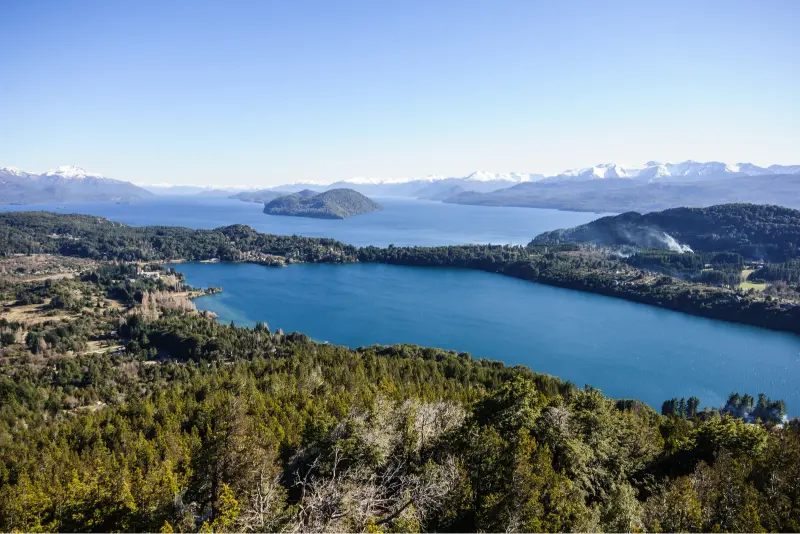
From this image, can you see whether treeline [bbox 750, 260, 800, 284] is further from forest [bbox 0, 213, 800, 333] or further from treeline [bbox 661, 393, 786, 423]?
treeline [bbox 661, 393, 786, 423]

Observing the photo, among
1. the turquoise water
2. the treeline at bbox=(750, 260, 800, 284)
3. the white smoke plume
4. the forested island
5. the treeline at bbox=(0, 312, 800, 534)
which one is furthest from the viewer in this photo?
the white smoke plume

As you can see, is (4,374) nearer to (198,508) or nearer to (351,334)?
(351,334)

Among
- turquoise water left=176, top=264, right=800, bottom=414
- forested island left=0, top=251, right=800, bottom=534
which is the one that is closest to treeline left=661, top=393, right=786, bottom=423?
forested island left=0, top=251, right=800, bottom=534

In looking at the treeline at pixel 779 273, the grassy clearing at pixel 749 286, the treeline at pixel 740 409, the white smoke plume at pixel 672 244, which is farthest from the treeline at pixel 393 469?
the white smoke plume at pixel 672 244

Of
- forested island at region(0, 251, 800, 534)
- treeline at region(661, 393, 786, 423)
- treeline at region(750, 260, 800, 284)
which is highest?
treeline at region(750, 260, 800, 284)

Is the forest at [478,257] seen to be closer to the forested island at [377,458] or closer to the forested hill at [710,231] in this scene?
the forested hill at [710,231]
